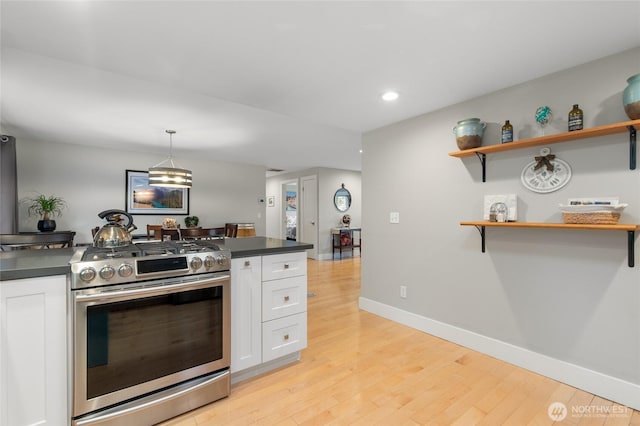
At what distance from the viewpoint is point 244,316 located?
199 centimetres

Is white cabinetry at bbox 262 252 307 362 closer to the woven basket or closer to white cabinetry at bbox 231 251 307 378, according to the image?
Answer: white cabinetry at bbox 231 251 307 378

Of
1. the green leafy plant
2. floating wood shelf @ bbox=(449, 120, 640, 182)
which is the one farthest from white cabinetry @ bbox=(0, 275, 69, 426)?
the green leafy plant

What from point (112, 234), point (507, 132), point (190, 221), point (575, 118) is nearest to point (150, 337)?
point (112, 234)

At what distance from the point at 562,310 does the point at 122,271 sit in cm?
278

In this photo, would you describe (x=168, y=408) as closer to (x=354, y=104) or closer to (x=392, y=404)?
(x=392, y=404)

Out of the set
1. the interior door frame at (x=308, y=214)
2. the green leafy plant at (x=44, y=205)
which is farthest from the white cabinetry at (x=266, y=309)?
the interior door frame at (x=308, y=214)

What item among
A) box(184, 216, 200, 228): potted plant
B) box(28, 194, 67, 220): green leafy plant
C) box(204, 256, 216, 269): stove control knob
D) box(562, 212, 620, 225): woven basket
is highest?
box(28, 194, 67, 220): green leafy plant

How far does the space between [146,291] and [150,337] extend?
27 centimetres

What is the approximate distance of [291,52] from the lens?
1.85 m

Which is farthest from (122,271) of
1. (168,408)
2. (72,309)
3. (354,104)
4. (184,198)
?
(184,198)

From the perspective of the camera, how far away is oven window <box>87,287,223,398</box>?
57.5 inches

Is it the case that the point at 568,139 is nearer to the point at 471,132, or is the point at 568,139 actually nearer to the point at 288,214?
the point at 471,132

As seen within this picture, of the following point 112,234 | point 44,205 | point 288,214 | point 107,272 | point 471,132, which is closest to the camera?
point 107,272

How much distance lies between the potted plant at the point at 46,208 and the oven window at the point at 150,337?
4021 millimetres
